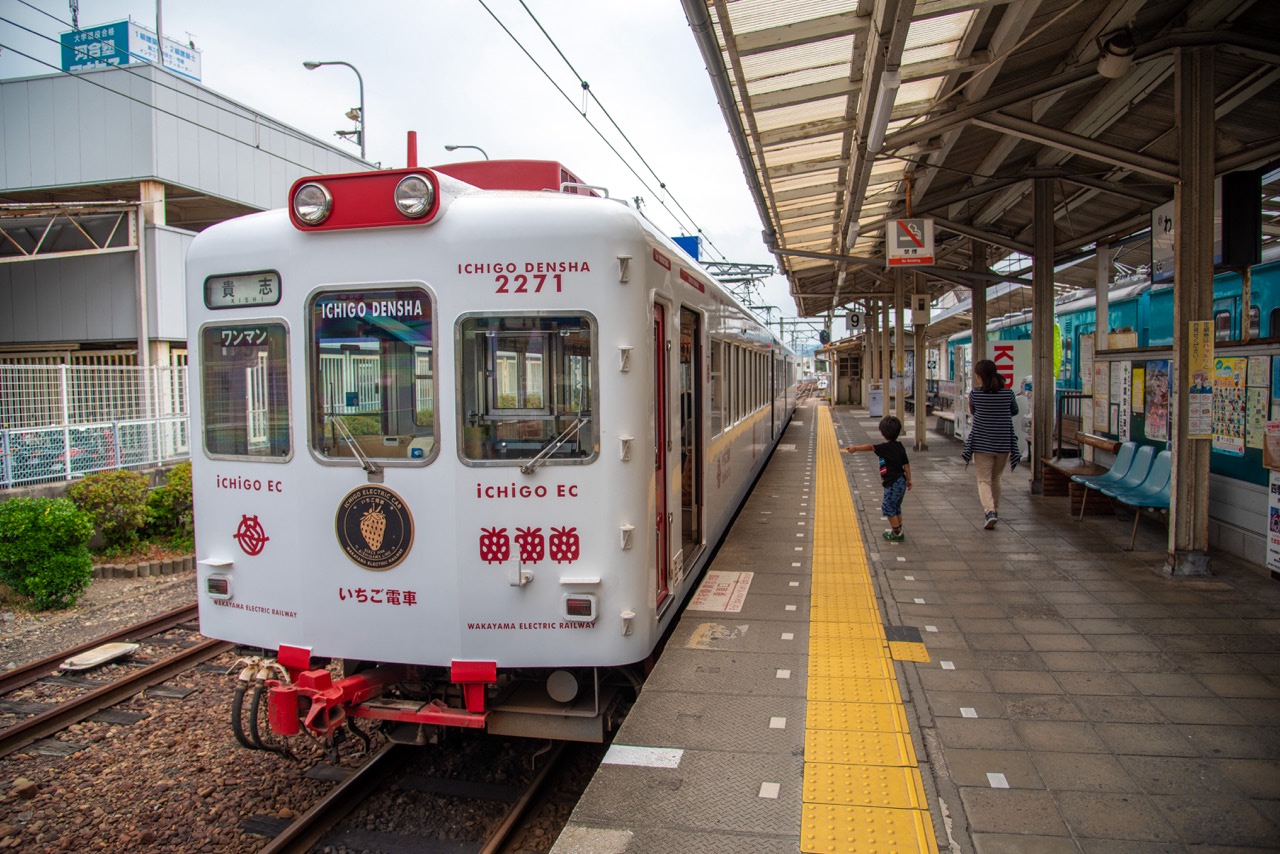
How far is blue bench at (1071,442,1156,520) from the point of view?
8.37 meters

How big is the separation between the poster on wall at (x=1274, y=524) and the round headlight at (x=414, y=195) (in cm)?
612

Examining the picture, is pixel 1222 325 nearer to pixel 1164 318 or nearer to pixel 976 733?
pixel 1164 318

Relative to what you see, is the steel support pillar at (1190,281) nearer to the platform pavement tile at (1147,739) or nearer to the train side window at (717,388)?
the platform pavement tile at (1147,739)

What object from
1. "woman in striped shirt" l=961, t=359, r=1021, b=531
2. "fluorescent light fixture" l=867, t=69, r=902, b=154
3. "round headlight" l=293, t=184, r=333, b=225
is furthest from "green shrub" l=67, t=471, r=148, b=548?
"woman in striped shirt" l=961, t=359, r=1021, b=531

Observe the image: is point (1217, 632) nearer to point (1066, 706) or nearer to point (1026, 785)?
point (1066, 706)

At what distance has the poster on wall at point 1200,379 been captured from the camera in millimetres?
6402

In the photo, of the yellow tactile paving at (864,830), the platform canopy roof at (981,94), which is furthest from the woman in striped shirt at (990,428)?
the yellow tactile paving at (864,830)

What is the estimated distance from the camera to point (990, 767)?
11.8 feet

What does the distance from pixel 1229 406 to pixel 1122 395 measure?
8.17 feet

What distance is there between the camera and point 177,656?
6.33m

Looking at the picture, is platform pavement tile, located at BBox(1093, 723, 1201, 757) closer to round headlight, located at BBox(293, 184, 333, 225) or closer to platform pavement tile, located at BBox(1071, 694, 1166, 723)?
platform pavement tile, located at BBox(1071, 694, 1166, 723)

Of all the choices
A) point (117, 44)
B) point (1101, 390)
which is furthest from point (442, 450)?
point (117, 44)

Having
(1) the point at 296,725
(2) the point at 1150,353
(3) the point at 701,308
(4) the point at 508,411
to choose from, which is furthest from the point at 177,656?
(2) the point at 1150,353

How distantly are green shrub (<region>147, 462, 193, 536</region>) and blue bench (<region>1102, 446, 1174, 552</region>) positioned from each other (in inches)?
404
